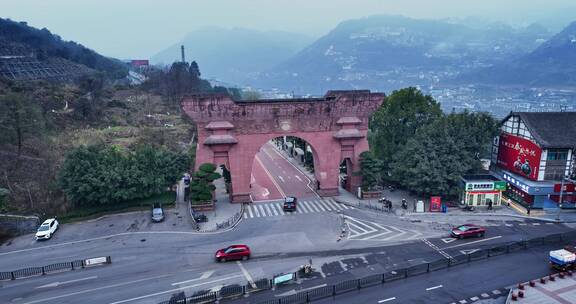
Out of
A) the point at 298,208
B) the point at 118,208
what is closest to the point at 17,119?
the point at 118,208

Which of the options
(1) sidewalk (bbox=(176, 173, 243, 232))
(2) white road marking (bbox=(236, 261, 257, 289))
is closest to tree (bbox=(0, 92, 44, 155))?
(1) sidewalk (bbox=(176, 173, 243, 232))

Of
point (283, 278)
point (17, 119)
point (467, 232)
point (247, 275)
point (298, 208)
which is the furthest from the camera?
point (17, 119)

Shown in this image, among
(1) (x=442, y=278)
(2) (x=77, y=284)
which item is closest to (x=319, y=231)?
(1) (x=442, y=278)

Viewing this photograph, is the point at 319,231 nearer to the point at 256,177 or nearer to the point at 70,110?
the point at 256,177

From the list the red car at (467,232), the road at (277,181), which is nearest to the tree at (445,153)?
the red car at (467,232)

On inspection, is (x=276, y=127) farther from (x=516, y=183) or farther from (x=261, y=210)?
(x=516, y=183)

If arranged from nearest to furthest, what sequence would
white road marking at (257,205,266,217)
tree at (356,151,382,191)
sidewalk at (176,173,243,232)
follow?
sidewalk at (176,173,243,232), white road marking at (257,205,266,217), tree at (356,151,382,191)

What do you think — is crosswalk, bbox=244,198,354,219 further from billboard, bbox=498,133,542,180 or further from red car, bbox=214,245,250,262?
billboard, bbox=498,133,542,180
